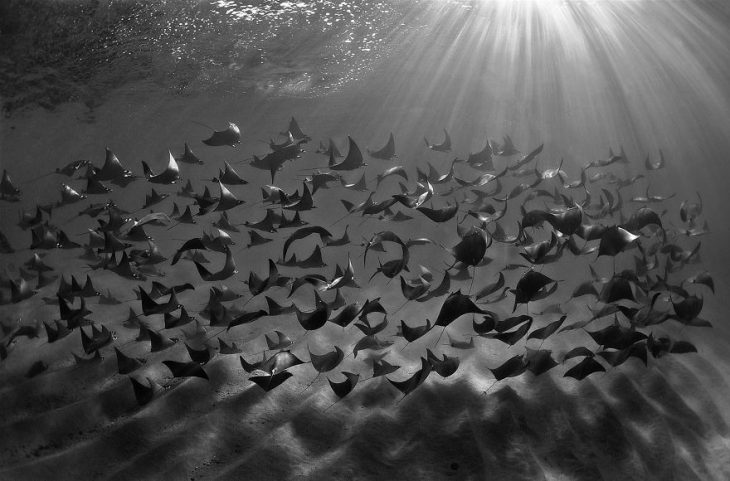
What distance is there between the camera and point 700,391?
12.5 ft

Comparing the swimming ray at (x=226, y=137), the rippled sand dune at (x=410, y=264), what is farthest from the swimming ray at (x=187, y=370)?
the swimming ray at (x=226, y=137)

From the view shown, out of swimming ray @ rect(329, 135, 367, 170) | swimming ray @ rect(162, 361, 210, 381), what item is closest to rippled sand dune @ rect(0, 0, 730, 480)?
swimming ray @ rect(162, 361, 210, 381)

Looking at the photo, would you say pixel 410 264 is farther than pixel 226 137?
Yes

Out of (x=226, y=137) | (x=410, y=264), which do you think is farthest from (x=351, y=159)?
(x=410, y=264)

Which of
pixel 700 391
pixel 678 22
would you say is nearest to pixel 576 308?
pixel 700 391

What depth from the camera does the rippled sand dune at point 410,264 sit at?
9.18 feet

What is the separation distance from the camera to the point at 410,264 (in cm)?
583

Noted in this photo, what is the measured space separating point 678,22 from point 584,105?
13.3 ft

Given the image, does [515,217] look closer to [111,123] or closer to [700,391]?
[700,391]

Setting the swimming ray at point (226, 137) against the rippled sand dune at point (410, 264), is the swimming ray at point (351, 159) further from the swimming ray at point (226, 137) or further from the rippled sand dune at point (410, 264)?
the rippled sand dune at point (410, 264)

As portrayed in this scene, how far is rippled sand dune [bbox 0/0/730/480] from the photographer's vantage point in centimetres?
280

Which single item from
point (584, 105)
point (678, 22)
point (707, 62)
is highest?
point (678, 22)

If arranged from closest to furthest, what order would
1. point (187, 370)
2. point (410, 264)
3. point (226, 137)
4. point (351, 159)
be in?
point (187, 370), point (351, 159), point (226, 137), point (410, 264)

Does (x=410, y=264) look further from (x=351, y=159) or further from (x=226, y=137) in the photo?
(x=226, y=137)
